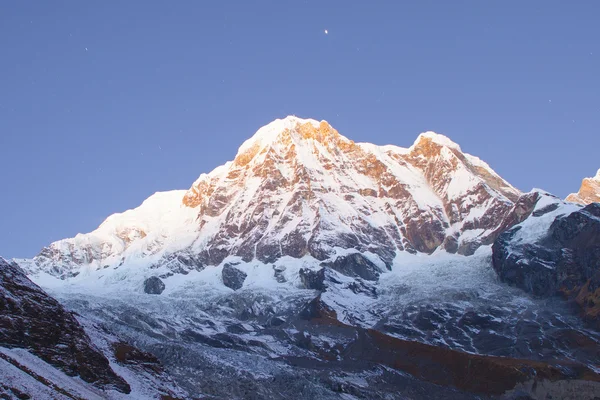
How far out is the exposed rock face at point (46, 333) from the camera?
12350 centimetres

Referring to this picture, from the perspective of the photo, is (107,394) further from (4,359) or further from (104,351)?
(104,351)

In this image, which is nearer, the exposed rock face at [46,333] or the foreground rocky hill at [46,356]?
the foreground rocky hill at [46,356]

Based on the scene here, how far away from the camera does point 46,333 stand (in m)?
130

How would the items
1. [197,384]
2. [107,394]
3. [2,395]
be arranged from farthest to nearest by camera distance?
1. [197,384]
2. [107,394]
3. [2,395]

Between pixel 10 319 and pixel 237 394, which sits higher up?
pixel 10 319

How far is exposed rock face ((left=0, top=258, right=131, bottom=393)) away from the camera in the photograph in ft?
405

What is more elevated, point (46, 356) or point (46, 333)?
point (46, 333)

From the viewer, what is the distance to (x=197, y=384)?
19600 cm

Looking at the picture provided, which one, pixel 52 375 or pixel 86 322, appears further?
pixel 86 322

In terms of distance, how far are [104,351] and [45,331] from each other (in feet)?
85.1

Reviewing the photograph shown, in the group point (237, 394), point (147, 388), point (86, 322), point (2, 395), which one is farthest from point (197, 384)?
point (2, 395)

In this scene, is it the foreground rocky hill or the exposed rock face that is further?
the exposed rock face

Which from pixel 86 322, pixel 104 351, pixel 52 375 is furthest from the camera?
pixel 86 322

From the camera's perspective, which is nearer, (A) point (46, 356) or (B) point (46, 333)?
(A) point (46, 356)
